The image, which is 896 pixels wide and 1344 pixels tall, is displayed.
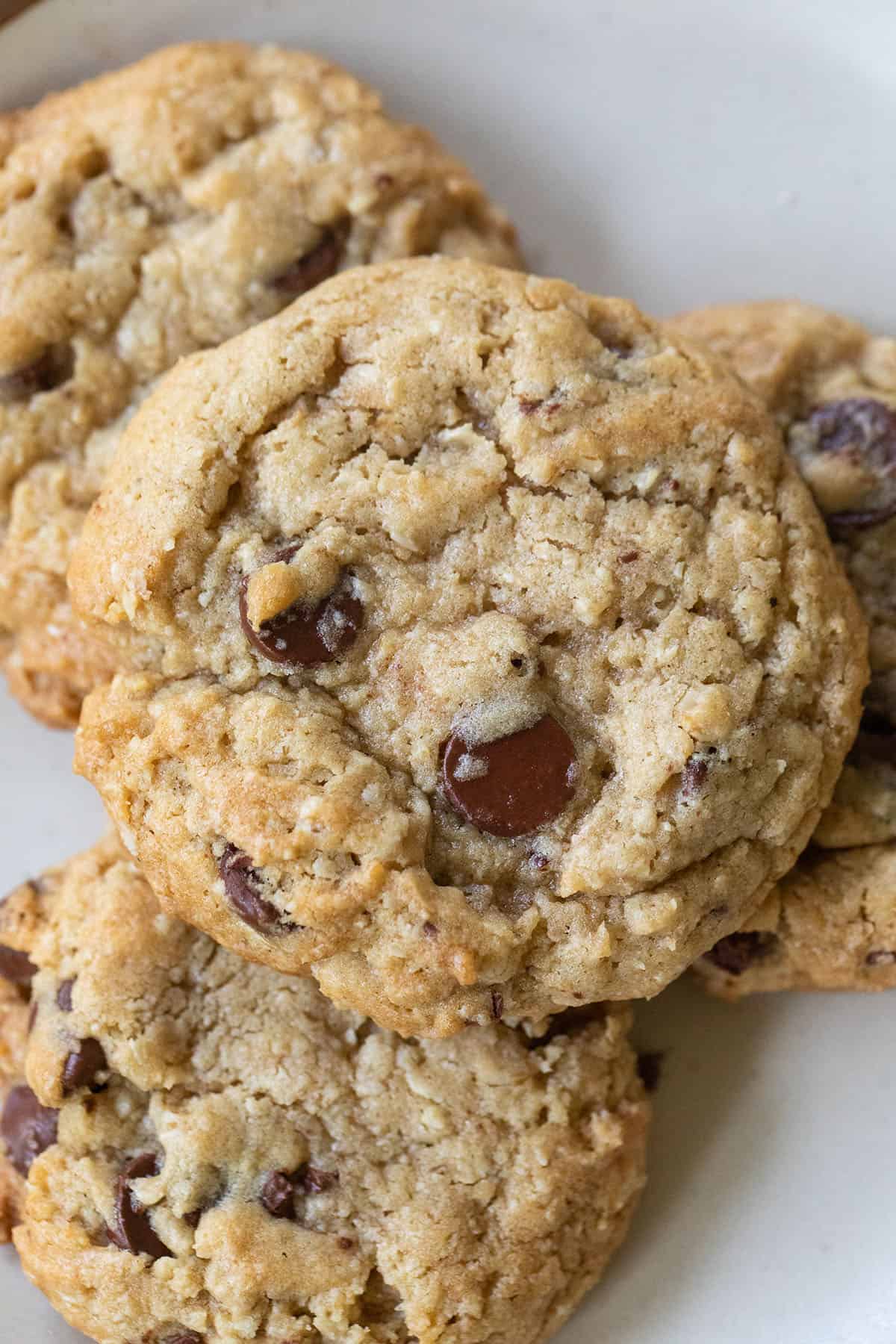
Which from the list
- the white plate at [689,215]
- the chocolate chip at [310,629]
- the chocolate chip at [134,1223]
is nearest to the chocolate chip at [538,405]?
the chocolate chip at [310,629]

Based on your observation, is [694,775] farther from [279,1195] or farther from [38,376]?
[38,376]

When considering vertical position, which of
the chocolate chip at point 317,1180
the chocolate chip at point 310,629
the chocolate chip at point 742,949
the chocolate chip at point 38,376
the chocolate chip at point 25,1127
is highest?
the chocolate chip at point 38,376

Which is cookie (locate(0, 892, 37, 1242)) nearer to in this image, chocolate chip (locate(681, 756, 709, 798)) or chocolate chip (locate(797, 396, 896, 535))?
chocolate chip (locate(681, 756, 709, 798))

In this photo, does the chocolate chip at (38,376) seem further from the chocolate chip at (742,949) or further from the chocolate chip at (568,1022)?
the chocolate chip at (742,949)

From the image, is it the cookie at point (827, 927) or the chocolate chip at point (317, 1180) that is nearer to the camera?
the chocolate chip at point (317, 1180)

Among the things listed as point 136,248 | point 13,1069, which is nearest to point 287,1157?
point 13,1069

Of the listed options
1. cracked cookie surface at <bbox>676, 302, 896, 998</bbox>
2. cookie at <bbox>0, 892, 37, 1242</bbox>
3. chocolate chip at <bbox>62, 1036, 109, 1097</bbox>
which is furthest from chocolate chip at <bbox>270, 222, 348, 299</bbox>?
chocolate chip at <bbox>62, 1036, 109, 1097</bbox>
